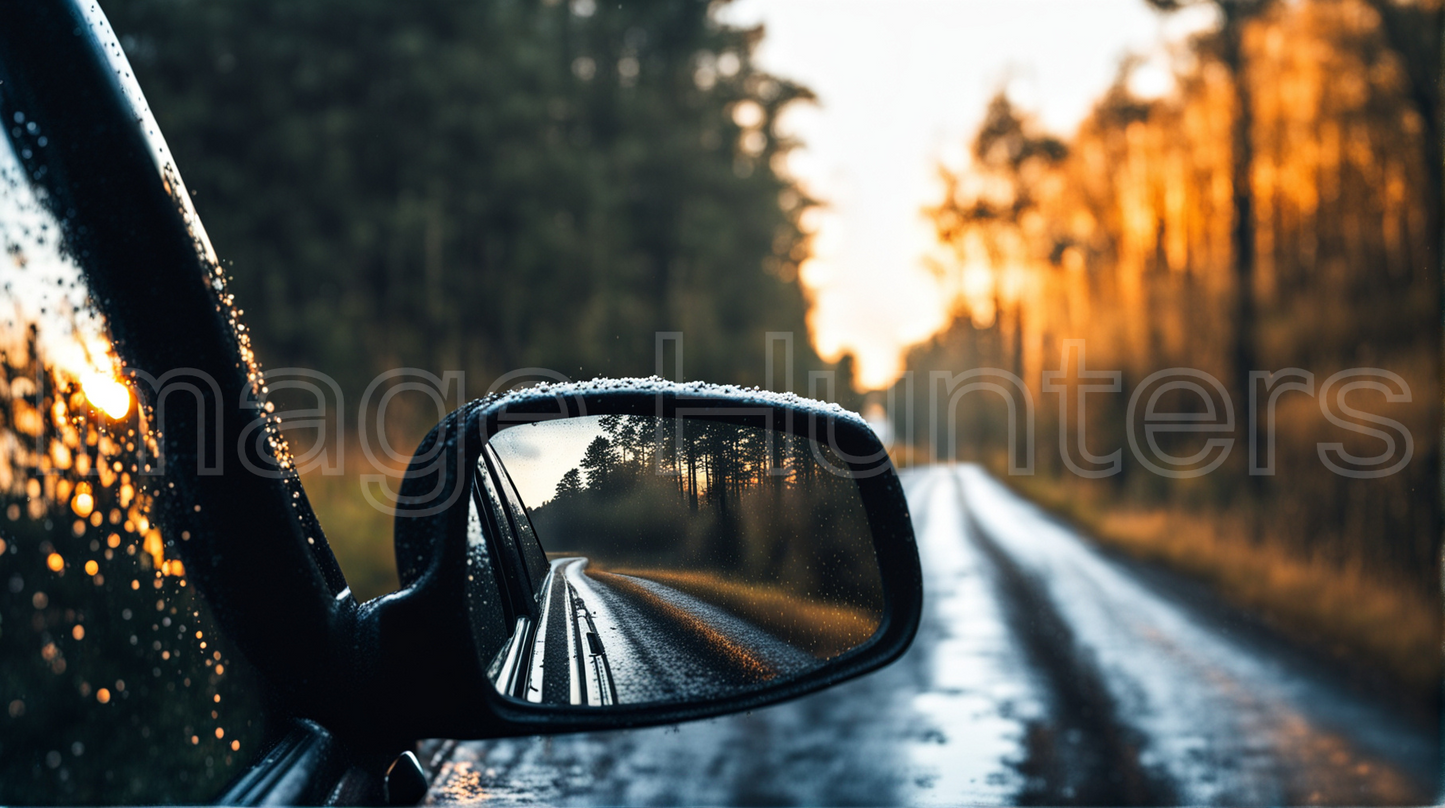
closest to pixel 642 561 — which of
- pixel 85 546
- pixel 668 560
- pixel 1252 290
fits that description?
pixel 668 560

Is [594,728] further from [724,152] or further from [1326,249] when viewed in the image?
[1326,249]

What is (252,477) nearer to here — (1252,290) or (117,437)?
(117,437)

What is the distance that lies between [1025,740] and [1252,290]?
1878 cm

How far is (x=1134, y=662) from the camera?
7852 mm

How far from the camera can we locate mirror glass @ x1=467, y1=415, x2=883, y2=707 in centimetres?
143

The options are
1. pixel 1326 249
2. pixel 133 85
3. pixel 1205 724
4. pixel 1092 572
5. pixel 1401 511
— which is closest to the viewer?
pixel 133 85

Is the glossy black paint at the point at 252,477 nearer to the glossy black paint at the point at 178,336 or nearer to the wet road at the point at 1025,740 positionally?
the glossy black paint at the point at 178,336

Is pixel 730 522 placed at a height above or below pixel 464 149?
below

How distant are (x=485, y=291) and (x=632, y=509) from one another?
A: 1204cm

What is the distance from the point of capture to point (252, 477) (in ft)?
4.49

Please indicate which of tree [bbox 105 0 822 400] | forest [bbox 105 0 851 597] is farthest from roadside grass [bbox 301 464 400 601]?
tree [bbox 105 0 822 400]

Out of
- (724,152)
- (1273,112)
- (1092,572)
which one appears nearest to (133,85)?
(1092,572)

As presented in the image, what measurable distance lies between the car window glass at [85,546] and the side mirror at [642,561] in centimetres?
39

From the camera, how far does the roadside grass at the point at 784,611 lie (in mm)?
1493
